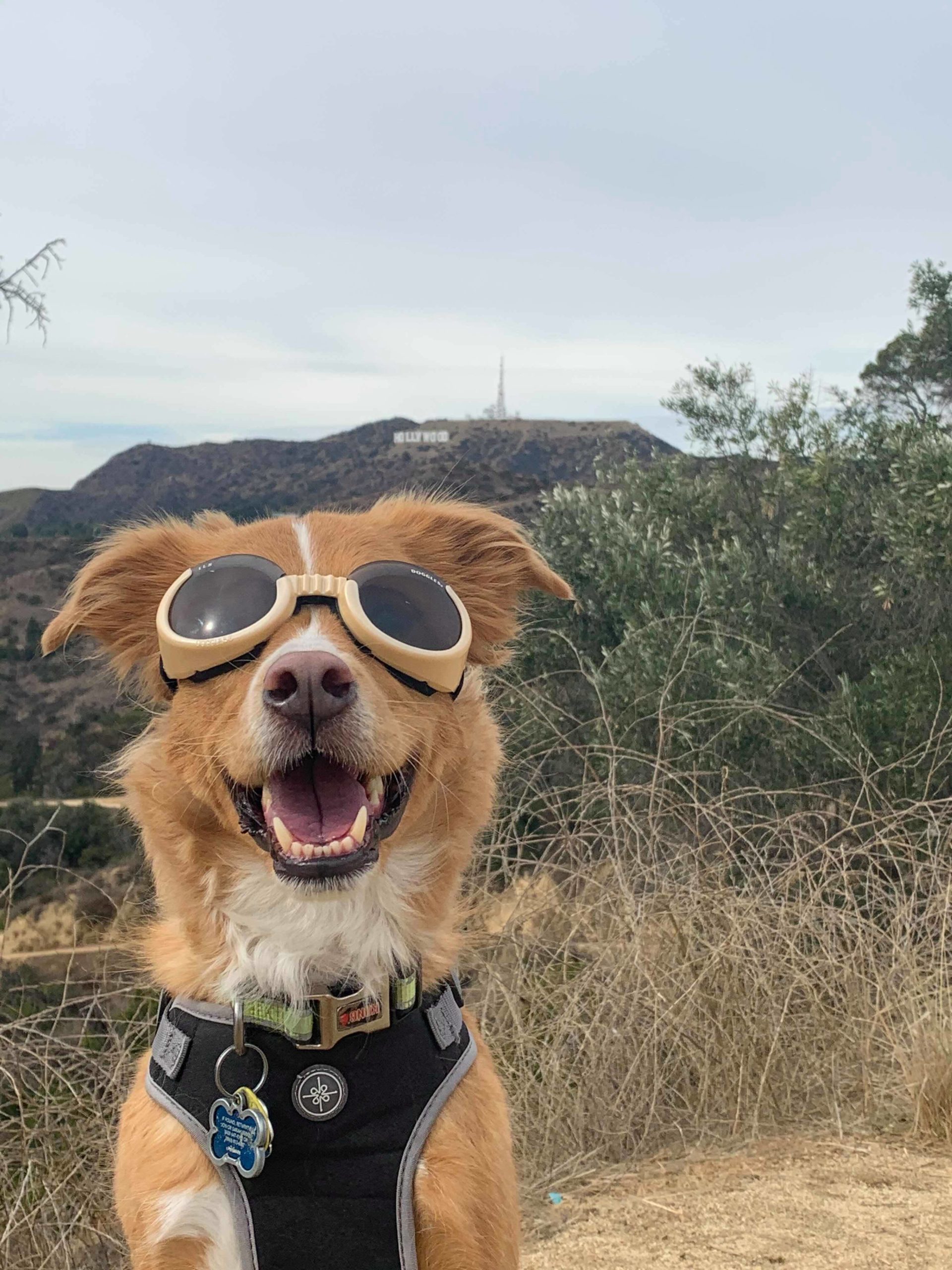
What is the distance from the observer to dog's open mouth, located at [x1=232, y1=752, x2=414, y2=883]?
2.07 metres

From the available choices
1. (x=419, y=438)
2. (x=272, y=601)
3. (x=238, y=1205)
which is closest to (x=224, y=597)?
(x=272, y=601)

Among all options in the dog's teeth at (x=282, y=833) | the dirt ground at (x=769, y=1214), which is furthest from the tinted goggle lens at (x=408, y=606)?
the dirt ground at (x=769, y=1214)

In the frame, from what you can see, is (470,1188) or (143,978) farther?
(143,978)

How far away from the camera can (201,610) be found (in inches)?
89.8

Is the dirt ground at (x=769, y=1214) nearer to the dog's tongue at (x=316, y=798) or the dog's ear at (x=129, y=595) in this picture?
the dog's tongue at (x=316, y=798)

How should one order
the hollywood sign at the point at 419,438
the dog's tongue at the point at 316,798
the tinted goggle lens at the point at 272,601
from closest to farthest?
1. the dog's tongue at the point at 316,798
2. the tinted goggle lens at the point at 272,601
3. the hollywood sign at the point at 419,438

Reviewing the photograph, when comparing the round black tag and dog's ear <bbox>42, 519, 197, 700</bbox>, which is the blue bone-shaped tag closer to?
the round black tag

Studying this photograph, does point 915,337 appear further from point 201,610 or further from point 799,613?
point 201,610

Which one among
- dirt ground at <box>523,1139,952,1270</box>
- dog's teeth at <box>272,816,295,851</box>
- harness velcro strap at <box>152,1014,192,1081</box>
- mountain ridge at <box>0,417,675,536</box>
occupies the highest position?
mountain ridge at <box>0,417,675,536</box>

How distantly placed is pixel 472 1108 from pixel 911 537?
948 cm

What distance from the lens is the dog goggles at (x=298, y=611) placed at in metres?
2.24

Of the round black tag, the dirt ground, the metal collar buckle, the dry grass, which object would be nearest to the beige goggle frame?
the metal collar buckle

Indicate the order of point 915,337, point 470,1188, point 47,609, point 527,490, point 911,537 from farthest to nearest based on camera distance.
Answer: point 527,490, point 915,337, point 911,537, point 47,609, point 470,1188

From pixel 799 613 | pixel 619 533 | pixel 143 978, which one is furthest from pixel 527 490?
pixel 143 978
